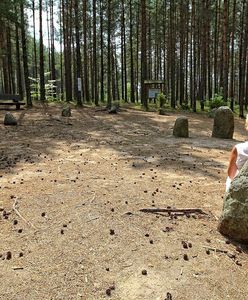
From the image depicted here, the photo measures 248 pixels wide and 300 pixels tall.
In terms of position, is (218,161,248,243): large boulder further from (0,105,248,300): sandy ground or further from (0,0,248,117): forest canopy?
(0,0,248,117): forest canopy

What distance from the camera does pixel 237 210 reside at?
4578 mm

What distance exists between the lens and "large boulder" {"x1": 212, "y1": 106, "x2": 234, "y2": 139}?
13281mm

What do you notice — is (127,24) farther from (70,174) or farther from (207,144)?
(70,174)

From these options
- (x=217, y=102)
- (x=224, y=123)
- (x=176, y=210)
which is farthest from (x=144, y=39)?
(x=176, y=210)

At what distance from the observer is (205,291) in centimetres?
353

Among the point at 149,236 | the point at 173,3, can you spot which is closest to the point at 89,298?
the point at 149,236

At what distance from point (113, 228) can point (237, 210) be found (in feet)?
5.13

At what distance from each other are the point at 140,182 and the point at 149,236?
7.64 ft

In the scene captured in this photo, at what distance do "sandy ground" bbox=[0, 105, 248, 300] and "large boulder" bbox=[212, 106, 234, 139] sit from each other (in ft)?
11.4

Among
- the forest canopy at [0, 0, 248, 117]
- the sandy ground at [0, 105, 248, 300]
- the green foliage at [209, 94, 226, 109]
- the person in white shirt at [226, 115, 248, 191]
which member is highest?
the forest canopy at [0, 0, 248, 117]

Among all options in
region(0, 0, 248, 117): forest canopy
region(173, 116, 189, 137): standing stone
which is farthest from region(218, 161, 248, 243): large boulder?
region(0, 0, 248, 117): forest canopy

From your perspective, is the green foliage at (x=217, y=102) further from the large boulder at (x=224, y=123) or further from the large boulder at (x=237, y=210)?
the large boulder at (x=237, y=210)

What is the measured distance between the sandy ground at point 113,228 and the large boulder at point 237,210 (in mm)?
145

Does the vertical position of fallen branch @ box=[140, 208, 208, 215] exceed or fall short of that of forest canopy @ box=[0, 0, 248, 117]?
it falls short
